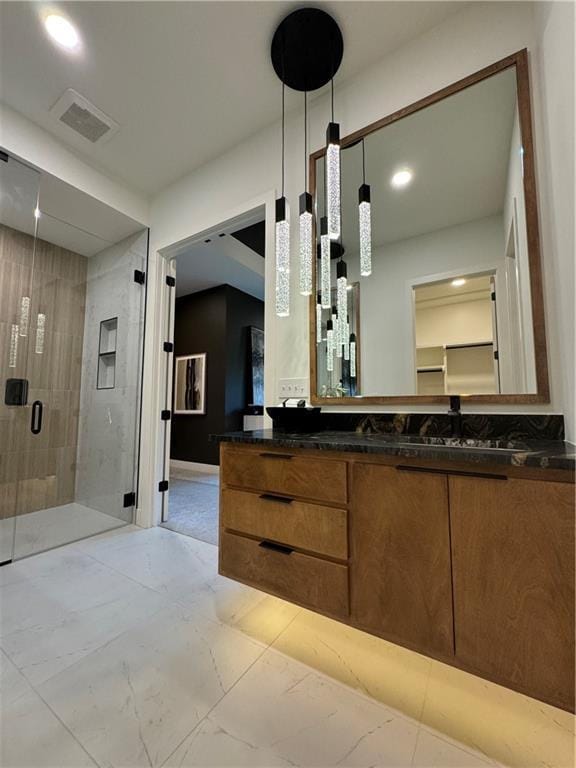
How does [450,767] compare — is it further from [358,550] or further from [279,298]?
[279,298]

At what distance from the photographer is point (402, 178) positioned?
1651mm

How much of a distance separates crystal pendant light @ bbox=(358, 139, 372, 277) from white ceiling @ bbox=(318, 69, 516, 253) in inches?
1.3

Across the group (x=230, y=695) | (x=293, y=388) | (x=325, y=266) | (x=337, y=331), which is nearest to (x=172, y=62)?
(x=325, y=266)

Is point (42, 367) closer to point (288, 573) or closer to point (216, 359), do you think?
point (216, 359)

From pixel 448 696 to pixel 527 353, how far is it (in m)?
1.31

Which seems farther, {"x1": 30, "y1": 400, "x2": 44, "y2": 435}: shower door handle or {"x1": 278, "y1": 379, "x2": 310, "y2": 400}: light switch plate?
{"x1": 30, "y1": 400, "x2": 44, "y2": 435}: shower door handle

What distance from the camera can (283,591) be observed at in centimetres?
125

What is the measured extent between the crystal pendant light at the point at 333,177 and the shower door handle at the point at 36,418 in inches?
106

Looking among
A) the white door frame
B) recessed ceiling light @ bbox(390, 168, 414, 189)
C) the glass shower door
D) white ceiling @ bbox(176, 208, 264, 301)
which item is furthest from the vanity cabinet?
white ceiling @ bbox(176, 208, 264, 301)

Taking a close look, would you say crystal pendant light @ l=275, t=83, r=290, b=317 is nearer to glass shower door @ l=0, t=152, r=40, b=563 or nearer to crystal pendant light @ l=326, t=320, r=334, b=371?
crystal pendant light @ l=326, t=320, r=334, b=371

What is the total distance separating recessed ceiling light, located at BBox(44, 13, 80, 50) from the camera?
1.56 metres

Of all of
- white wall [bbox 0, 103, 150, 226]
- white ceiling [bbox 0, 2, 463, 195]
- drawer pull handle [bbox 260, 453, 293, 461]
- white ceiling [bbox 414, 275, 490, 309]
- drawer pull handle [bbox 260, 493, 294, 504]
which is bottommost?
drawer pull handle [bbox 260, 493, 294, 504]

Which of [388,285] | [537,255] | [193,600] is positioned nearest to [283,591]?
[193,600]

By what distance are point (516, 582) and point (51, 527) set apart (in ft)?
9.95
